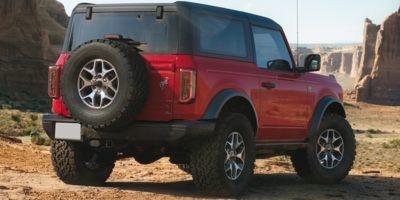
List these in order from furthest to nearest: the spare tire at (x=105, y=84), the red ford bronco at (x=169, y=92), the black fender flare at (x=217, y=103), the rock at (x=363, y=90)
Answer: the rock at (x=363, y=90)
the black fender flare at (x=217, y=103)
the red ford bronco at (x=169, y=92)
the spare tire at (x=105, y=84)

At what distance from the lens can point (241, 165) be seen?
7484mm

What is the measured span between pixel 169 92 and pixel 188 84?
0.22 m

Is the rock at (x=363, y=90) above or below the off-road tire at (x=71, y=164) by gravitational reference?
above

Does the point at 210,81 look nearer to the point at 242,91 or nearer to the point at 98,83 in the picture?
the point at 242,91

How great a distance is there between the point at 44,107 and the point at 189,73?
140 feet

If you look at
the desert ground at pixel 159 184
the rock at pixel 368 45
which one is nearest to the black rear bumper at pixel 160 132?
the desert ground at pixel 159 184

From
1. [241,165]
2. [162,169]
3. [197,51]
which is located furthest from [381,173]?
[197,51]

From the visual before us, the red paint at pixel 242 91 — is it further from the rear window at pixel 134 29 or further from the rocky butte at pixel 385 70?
the rocky butte at pixel 385 70

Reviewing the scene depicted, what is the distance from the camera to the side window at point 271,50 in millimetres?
8211

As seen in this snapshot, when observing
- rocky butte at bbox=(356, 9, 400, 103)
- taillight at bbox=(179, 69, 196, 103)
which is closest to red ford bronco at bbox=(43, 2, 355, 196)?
taillight at bbox=(179, 69, 196, 103)

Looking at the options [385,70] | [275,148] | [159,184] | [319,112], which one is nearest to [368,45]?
[385,70]

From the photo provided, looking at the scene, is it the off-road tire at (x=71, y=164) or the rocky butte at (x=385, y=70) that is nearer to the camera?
the off-road tire at (x=71, y=164)

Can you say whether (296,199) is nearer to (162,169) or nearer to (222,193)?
(222,193)

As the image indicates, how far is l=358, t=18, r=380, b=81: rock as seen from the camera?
131750mm
